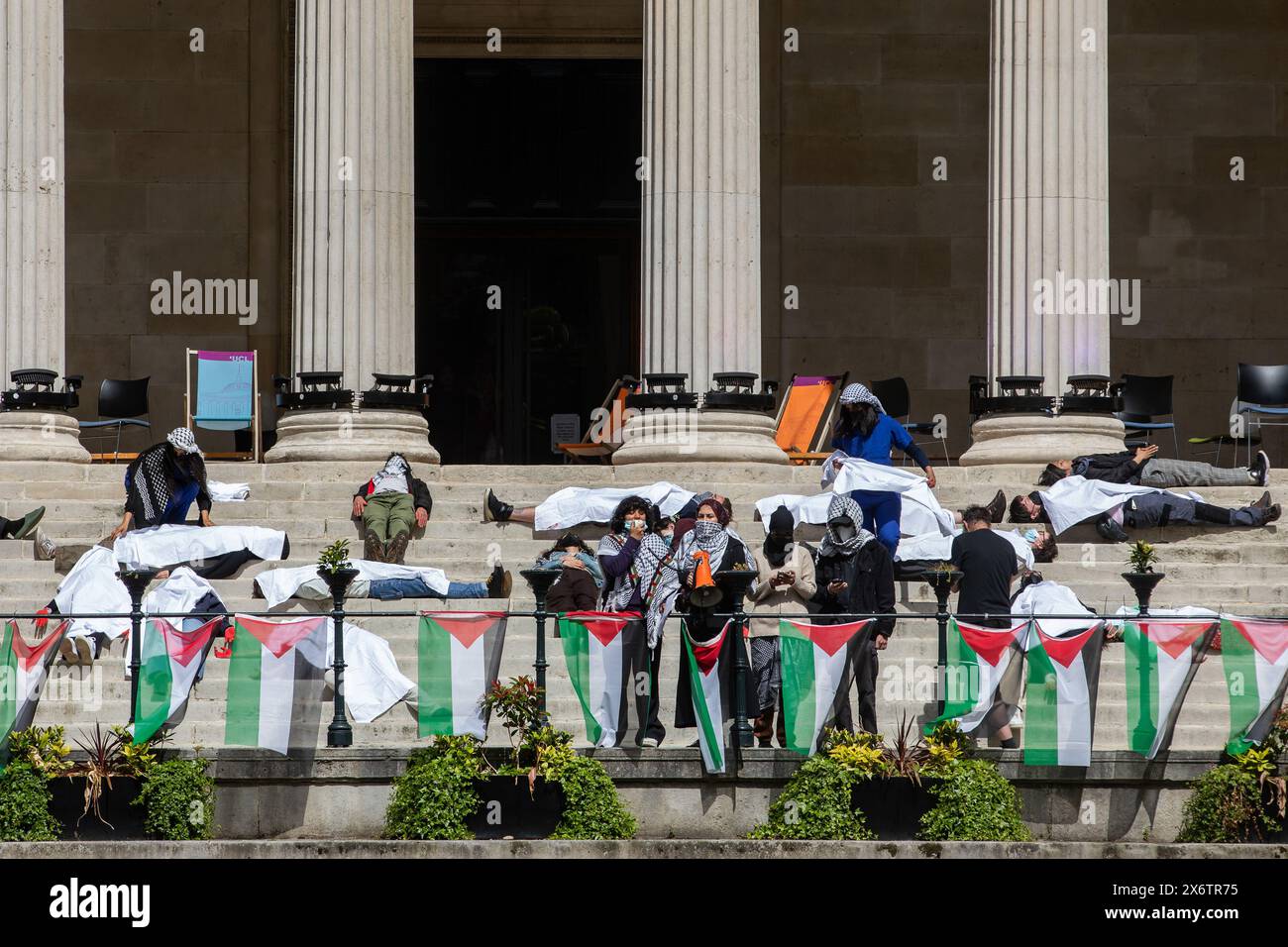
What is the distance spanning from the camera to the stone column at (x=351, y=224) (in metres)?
22.6

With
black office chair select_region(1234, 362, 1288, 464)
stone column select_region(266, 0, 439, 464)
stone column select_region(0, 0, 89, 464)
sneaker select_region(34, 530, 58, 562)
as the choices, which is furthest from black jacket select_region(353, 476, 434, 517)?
black office chair select_region(1234, 362, 1288, 464)

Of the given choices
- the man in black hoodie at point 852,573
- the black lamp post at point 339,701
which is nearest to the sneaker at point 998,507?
the man in black hoodie at point 852,573

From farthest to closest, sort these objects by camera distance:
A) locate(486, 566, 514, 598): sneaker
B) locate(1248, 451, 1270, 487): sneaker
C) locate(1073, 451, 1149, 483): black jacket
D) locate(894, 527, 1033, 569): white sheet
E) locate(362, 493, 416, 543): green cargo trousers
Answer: locate(1248, 451, 1270, 487): sneaker → locate(1073, 451, 1149, 483): black jacket → locate(362, 493, 416, 543): green cargo trousers → locate(894, 527, 1033, 569): white sheet → locate(486, 566, 514, 598): sneaker

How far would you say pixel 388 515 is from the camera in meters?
20.0

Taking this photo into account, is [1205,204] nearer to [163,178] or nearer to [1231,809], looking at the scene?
[163,178]

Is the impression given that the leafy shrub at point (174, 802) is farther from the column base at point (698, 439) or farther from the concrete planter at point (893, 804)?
the column base at point (698, 439)

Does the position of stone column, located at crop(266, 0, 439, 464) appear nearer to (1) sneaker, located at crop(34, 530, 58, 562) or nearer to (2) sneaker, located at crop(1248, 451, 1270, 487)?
(1) sneaker, located at crop(34, 530, 58, 562)

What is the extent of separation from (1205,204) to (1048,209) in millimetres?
7734

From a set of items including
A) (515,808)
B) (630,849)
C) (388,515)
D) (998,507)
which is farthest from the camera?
(998,507)

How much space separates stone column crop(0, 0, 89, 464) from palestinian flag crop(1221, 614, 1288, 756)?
40.9ft

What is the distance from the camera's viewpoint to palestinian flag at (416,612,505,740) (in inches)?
598

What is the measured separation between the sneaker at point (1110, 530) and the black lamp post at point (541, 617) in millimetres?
6586

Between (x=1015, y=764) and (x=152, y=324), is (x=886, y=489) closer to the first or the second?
(x=1015, y=764)

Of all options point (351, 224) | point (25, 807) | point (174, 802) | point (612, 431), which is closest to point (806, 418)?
point (612, 431)
